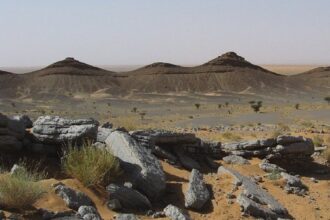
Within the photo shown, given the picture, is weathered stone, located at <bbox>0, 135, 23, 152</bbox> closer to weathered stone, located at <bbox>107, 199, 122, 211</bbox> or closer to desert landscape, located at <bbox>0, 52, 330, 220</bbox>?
desert landscape, located at <bbox>0, 52, 330, 220</bbox>

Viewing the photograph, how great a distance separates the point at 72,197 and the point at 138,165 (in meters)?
2.14

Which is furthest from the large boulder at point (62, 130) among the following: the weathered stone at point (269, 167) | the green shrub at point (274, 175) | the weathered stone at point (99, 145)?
the weathered stone at point (269, 167)

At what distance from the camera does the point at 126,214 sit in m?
9.87

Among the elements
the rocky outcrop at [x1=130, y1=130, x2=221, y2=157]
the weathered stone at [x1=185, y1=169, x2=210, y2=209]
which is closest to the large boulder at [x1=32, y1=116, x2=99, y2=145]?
the rocky outcrop at [x1=130, y1=130, x2=221, y2=157]

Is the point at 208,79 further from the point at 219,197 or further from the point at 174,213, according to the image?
the point at 174,213

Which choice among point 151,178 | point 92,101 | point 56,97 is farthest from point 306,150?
point 56,97

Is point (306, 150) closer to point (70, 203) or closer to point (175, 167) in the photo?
point (175, 167)

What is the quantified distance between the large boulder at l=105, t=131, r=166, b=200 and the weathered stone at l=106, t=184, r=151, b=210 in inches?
18.8

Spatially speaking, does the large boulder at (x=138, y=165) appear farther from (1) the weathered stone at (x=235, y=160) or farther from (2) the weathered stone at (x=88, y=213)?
(1) the weathered stone at (x=235, y=160)

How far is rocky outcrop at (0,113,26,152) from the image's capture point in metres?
12.8

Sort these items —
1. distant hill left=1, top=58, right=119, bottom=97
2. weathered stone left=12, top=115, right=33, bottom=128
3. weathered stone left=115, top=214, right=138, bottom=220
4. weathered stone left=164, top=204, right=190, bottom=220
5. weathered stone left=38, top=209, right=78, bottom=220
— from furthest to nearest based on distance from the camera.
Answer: distant hill left=1, top=58, right=119, bottom=97 < weathered stone left=12, top=115, right=33, bottom=128 < weathered stone left=164, top=204, right=190, bottom=220 < weathered stone left=115, top=214, right=138, bottom=220 < weathered stone left=38, top=209, right=78, bottom=220

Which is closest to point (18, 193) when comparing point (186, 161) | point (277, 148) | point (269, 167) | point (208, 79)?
point (186, 161)

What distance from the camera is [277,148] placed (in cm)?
1655

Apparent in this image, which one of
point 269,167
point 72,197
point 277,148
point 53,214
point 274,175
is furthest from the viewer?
point 277,148
